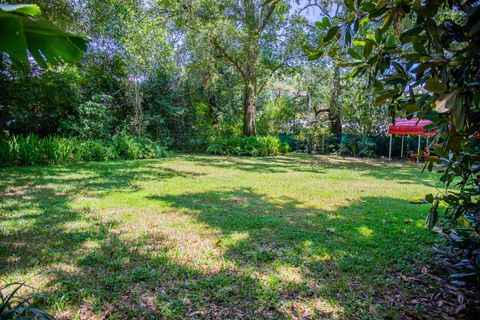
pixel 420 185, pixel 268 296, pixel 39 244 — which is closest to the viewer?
pixel 268 296

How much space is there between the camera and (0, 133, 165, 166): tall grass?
842 centimetres

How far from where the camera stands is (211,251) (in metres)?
3.19

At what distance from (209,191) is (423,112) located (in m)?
4.95

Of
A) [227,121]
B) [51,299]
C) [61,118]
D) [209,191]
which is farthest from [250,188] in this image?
[227,121]

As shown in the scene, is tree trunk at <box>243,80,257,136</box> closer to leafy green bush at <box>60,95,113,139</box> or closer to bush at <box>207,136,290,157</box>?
bush at <box>207,136,290,157</box>

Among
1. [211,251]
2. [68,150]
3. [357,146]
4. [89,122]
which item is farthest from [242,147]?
[211,251]

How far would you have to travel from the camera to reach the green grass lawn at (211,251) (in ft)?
7.45

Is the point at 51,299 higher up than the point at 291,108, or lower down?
lower down

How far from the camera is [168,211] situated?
464 cm

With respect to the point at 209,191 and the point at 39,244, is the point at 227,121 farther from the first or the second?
the point at 39,244

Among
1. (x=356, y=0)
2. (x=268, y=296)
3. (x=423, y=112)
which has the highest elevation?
(x=356, y=0)

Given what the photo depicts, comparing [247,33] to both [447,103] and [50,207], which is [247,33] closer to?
[50,207]

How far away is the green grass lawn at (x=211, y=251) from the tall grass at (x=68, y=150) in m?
2.75

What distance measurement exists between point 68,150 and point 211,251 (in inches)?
325
